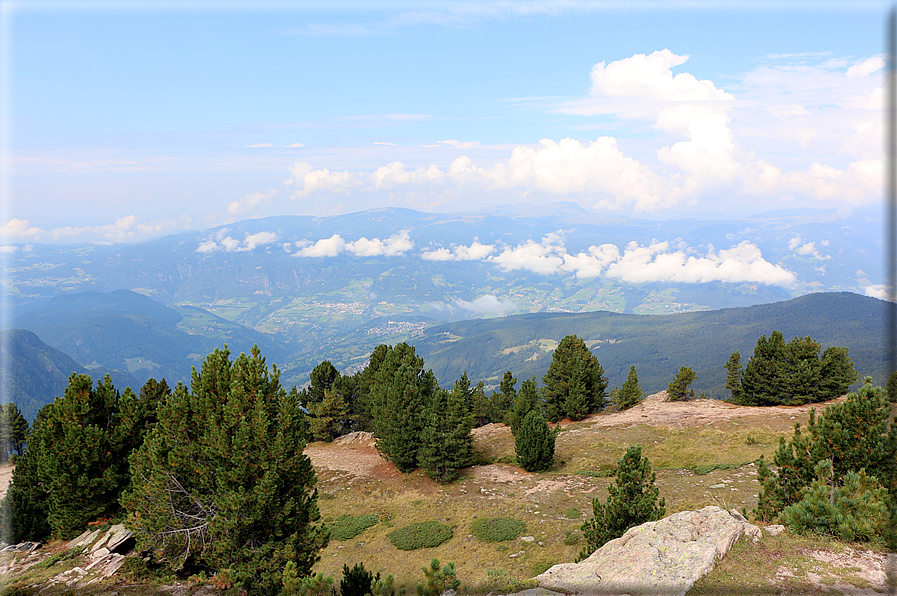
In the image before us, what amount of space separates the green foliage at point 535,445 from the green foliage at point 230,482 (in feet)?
65.7

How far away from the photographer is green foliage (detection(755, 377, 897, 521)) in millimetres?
11719

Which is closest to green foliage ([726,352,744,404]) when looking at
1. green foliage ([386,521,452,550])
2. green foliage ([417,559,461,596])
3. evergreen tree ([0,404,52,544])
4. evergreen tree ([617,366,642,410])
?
evergreen tree ([617,366,642,410])

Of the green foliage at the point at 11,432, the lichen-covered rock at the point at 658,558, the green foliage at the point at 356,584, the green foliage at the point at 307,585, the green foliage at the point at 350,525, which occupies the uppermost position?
the lichen-covered rock at the point at 658,558

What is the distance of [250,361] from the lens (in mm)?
14305

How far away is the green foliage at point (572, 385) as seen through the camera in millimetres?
50344

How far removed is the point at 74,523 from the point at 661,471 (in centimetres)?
3352

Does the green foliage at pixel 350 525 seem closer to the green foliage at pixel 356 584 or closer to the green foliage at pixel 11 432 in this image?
the green foliage at pixel 356 584

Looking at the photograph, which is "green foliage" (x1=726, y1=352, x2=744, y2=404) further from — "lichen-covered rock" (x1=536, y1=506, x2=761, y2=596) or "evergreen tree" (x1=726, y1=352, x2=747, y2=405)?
"lichen-covered rock" (x1=536, y1=506, x2=761, y2=596)

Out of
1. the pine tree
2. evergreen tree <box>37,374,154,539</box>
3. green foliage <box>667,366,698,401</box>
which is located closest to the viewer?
evergreen tree <box>37,374,154,539</box>

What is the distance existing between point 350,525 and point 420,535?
5.00 meters

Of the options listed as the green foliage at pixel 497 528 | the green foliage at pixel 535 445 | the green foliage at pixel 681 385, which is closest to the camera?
the green foliage at pixel 497 528

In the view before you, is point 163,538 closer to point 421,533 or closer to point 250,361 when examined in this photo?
point 250,361

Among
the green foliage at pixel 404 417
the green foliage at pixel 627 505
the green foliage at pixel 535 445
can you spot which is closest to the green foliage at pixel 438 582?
the green foliage at pixel 627 505

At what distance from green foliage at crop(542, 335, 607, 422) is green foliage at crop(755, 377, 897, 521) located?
121 ft
